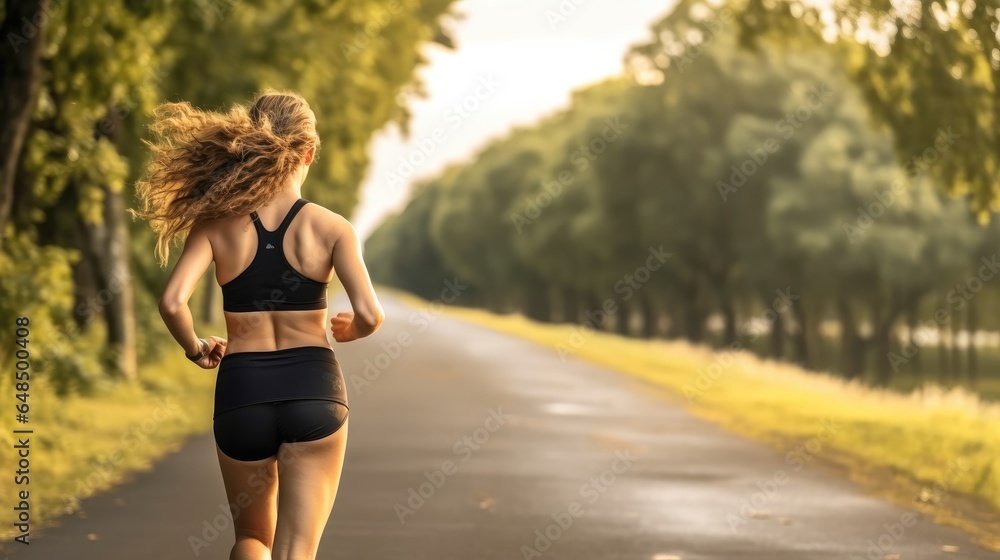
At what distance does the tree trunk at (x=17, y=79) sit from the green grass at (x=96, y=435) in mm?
1896

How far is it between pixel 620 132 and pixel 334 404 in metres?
45.0

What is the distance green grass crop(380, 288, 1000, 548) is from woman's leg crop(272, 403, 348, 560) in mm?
5060

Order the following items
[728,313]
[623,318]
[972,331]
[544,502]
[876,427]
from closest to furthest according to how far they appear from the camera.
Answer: [544,502]
[876,427]
[728,313]
[972,331]
[623,318]

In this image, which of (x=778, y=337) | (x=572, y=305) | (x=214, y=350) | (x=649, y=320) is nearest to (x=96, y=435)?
(x=214, y=350)

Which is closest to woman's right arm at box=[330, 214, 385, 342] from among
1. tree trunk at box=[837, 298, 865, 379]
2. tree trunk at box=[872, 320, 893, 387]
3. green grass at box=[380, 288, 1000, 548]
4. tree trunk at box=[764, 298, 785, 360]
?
green grass at box=[380, 288, 1000, 548]

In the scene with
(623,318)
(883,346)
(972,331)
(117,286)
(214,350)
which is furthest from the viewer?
(623,318)

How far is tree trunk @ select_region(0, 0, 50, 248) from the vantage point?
10.5 metres

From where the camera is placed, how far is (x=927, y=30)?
43.5 feet

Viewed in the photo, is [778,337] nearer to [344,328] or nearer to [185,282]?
[344,328]

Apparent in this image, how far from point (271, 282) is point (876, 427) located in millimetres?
11039

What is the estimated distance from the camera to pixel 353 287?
14.2ft

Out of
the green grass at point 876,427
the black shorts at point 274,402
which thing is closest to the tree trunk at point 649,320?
the green grass at point 876,427

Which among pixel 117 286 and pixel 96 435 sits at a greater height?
pixel 117 286

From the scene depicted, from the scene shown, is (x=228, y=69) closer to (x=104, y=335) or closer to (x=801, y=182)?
(x=104, y=335)
